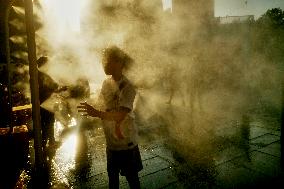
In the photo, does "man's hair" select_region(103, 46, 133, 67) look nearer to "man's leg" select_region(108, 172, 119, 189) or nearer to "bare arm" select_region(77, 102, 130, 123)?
"bare arm" select_region(77, 102, 130, 123)

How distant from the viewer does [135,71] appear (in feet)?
40.7

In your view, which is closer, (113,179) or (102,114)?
(102,114)

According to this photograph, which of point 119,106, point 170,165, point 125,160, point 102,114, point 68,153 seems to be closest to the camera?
point 102,114

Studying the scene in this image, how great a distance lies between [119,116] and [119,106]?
129 millimetres

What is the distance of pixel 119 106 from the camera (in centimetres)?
323

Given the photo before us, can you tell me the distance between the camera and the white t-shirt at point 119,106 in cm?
327

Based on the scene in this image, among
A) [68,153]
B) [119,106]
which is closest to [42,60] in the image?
[68,153]

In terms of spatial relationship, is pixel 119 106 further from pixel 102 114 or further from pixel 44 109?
pixel 44 109

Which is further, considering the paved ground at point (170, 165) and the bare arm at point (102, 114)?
the paved ground at point (170, 165)

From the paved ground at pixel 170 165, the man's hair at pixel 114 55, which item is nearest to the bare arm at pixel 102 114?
the man's hair at pixel 114 55

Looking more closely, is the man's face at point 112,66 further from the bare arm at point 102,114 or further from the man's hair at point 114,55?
the bare arm at point 102,114

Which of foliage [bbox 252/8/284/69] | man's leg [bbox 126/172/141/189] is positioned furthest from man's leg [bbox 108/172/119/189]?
foliage [bbox 252/8/284/69]

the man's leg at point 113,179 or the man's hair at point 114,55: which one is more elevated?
the man's hair at point 114,55

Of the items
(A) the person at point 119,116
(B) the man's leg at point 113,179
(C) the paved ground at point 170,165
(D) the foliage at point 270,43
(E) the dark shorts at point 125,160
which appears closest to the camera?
(A) the person at point 119,116
